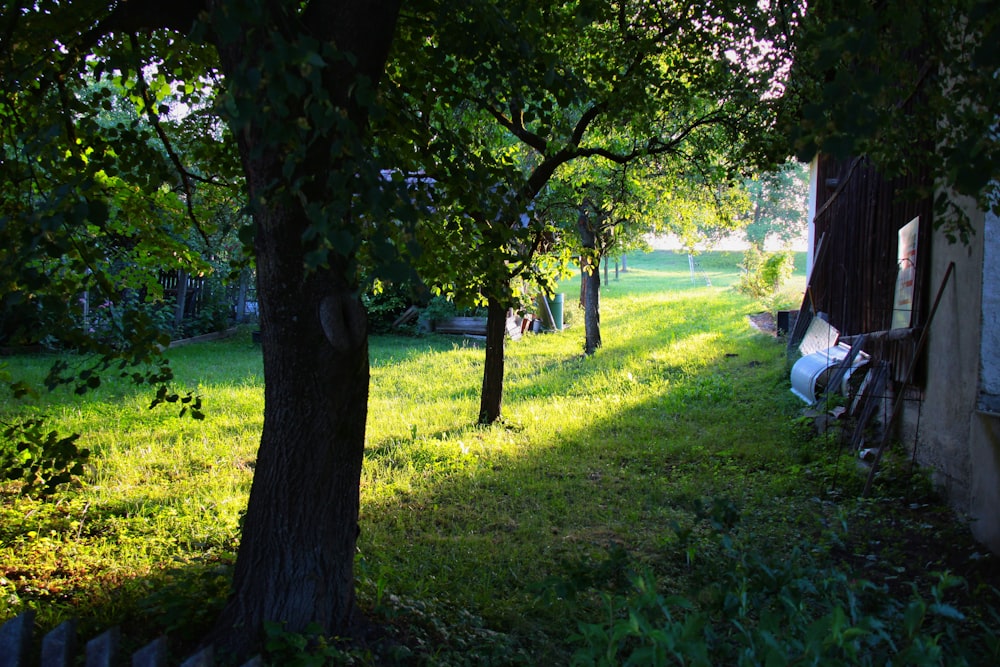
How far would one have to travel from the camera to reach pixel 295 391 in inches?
127

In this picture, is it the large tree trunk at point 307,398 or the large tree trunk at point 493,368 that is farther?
the large tree trunk at point 493,368

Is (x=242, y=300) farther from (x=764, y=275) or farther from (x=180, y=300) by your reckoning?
(x=764, y=275)

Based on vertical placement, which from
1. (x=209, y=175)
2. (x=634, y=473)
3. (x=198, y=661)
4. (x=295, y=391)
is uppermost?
(x=209, y=175)

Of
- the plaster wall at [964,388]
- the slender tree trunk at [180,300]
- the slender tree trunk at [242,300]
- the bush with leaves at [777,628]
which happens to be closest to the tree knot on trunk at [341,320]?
the bush with leaves at [777,628]

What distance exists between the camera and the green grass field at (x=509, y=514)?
355cm

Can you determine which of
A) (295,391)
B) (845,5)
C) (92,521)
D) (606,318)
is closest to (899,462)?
(845,5)

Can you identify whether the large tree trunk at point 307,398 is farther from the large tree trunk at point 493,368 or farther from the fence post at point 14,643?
the large tree trunk at point 493,368

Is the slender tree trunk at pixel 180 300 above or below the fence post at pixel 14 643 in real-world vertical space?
above

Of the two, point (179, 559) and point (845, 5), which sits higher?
point (845, 5)

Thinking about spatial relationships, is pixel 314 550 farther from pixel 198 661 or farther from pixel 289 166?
pixel 289 166

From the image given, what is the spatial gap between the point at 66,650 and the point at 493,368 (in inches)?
277

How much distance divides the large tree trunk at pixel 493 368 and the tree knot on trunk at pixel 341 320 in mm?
6129

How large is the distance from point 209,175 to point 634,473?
4815mm

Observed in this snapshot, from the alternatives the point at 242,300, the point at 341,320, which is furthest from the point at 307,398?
the point at 242,300
